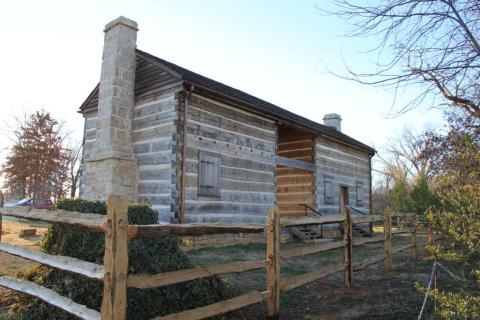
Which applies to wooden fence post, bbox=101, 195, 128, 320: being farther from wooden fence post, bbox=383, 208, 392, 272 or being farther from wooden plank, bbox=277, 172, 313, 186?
wooden plank, bbox=277, 172, 313, 186

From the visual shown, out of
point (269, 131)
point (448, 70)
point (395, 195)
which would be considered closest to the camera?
point (448, 70)

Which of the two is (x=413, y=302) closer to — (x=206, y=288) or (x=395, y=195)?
(x=206, y=288)

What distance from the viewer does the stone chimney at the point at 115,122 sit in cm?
1102

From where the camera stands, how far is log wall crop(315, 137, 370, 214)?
17.4 meters

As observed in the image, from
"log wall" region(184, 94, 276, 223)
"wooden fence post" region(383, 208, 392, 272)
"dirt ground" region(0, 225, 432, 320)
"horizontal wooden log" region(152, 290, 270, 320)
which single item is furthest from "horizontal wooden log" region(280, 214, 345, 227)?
"log wall" region(184, 94, 276, 223)

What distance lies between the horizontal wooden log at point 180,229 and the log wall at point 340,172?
12.6 m

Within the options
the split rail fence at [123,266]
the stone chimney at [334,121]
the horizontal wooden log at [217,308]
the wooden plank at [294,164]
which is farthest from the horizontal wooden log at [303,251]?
the stone chimney at [334,121]

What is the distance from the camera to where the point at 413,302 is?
5602 millimetres

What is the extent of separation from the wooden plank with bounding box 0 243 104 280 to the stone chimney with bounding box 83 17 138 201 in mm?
5781

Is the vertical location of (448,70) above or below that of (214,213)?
above

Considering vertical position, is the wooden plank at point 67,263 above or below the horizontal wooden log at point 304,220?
below

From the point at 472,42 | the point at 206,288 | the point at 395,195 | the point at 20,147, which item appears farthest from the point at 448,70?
the point at 20,147

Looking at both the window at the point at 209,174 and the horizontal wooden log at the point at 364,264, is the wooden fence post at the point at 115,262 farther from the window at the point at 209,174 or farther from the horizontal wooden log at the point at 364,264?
the window at the point at 209,174

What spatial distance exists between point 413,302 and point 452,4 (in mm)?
4111
